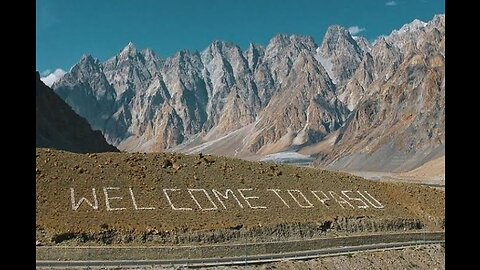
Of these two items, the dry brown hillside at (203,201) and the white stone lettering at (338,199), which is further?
the white stone lettering at (338,199)

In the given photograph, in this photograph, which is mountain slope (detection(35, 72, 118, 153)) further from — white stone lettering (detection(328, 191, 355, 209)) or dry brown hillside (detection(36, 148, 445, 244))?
white stone lettering (detection(328, 191, 355, 209))

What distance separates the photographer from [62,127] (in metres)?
130

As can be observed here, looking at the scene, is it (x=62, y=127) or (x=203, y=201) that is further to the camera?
(x=62, y=127)

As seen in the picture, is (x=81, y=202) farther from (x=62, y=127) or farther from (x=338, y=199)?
(x=62, y=127)

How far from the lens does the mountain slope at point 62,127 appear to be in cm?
12038

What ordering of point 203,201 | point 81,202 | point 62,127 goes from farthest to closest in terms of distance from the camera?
point 62,127
point 203,201
point 81,202

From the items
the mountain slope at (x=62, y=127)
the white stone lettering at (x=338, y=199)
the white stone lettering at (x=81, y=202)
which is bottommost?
the white stone lettering at (x=338, y=199)

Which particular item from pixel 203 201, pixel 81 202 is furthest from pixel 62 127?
pixel 81 202

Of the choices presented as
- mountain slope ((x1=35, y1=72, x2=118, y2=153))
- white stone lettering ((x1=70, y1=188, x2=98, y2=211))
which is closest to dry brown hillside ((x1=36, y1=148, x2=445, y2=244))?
white stone lettering ((x1=70, y1=188, x2=98, y2=211))

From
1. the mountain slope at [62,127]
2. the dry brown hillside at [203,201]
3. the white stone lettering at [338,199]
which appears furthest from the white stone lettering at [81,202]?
the mountain slope at [62,127]

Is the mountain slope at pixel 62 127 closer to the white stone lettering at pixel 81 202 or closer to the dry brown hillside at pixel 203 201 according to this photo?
the dry brown hillside at pixel 203 201

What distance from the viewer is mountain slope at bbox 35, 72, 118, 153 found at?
4739 inches
